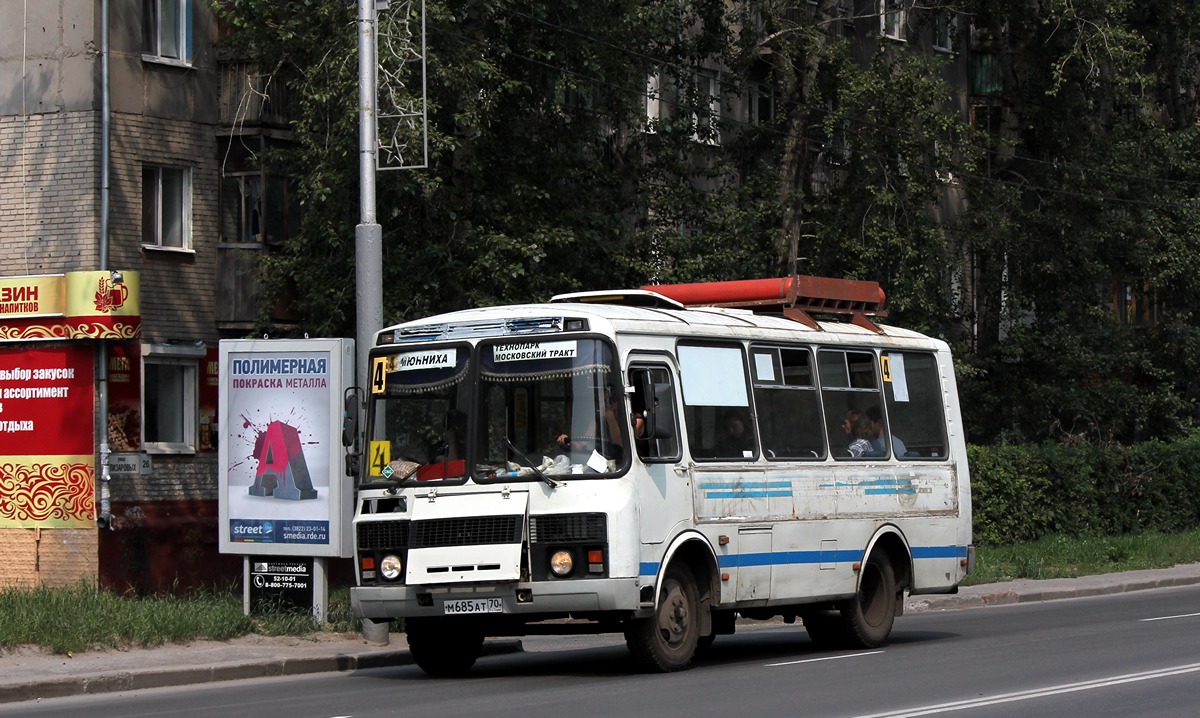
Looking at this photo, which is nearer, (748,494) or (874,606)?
(748,494)

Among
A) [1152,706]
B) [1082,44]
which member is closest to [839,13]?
[1082,44]

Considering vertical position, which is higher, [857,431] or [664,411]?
[664,411]

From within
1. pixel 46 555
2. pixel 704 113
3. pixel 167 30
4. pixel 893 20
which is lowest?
pixel 46 555

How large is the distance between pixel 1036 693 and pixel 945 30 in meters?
34.0

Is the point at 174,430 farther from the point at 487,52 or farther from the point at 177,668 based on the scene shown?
the point at 177,668

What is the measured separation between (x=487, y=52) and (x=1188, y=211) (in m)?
19.8

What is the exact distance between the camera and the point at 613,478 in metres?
13.5

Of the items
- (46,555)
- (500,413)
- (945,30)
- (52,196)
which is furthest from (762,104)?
(500,413)

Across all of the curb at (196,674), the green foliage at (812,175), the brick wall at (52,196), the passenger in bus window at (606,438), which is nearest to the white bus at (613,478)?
the passenger in bus window at (606,438)

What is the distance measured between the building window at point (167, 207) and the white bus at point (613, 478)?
1355 centimetres

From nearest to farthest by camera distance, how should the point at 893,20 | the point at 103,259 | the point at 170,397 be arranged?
the point at 103,259
the point at 170,397
the point at 893,20

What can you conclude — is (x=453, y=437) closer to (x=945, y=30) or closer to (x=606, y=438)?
(x=606, y=438)

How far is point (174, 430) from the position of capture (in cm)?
2845

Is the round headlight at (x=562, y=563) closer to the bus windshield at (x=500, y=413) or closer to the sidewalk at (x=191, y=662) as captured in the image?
the bus windshield at (x=500, y=413)
